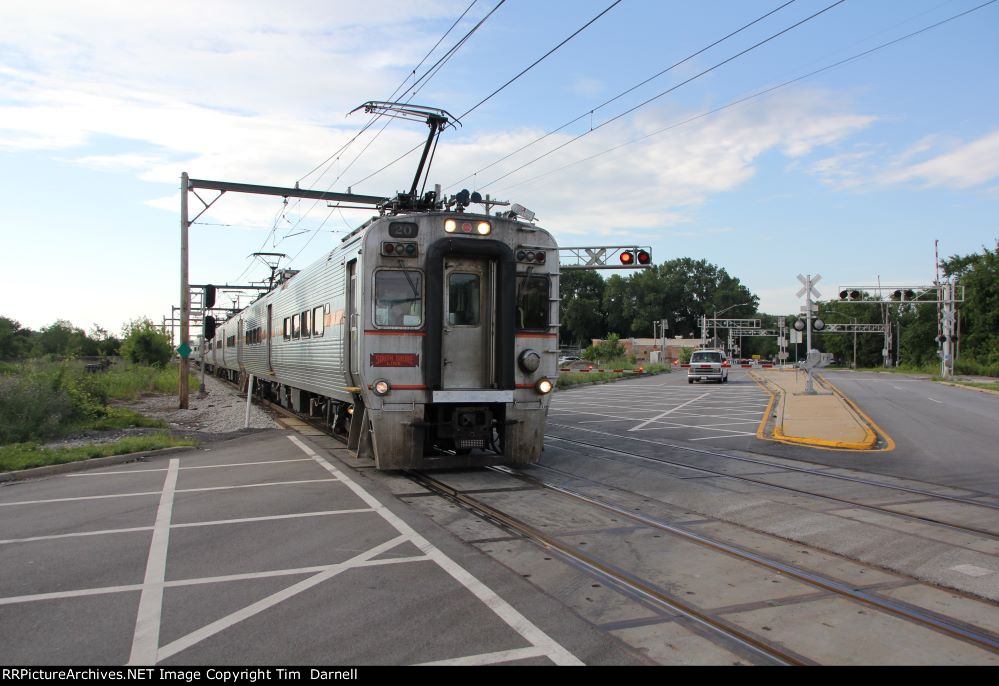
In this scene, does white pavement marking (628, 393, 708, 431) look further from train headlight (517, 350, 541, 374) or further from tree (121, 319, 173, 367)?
tree (121, 319, 173, 367)

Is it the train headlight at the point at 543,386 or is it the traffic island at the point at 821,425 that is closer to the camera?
the train headlight at the point at 543,386

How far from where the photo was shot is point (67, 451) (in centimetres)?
1197

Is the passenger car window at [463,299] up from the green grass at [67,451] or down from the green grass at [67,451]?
up

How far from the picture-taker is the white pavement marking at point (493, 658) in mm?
3951

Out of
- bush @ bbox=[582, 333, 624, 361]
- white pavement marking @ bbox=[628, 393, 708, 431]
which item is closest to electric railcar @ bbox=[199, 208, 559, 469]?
white pavement marking @ bbox=[628, 393, 708, 431]

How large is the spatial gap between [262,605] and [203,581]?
827mm

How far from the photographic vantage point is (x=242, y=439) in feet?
49.4

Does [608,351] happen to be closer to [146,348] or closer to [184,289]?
[146,348]

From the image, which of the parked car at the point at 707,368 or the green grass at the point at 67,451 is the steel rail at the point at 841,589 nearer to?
the green grass at the point at 67,451

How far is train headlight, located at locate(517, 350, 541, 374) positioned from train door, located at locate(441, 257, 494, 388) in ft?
1.39

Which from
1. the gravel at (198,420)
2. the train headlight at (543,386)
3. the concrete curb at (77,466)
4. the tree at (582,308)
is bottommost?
the gravel at (198,420)

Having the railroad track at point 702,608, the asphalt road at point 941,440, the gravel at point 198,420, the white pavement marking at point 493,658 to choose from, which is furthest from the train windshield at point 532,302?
the gravel at point 198,420

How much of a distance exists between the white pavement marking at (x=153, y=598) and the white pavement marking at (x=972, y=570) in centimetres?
567

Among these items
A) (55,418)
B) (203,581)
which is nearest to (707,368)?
(55,418)
